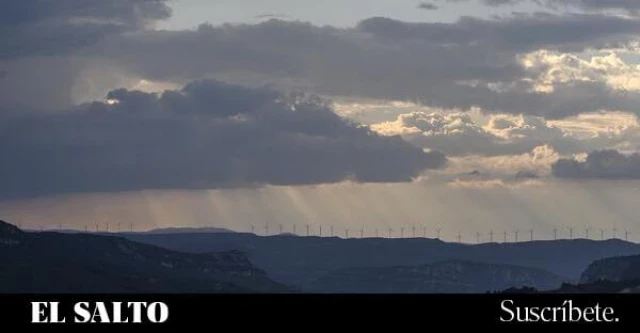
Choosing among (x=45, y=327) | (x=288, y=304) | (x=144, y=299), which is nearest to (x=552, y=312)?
(x=288, y=304)

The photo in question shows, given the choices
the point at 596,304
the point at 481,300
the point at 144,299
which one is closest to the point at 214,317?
the point at 144,299

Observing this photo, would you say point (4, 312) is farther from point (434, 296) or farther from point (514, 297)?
point (514, 297)

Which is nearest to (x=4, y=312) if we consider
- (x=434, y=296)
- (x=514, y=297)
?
(x=434, y=296)

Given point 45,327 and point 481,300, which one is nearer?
point 45,327

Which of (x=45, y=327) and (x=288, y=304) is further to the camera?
(x=288, y=304)

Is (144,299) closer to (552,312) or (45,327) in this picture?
(45,327)
